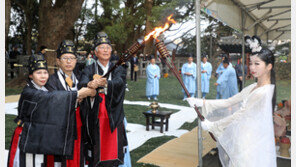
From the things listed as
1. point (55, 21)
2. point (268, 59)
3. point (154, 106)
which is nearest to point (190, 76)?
point (154, 106)

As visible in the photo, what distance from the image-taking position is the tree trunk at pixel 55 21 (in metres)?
10.0

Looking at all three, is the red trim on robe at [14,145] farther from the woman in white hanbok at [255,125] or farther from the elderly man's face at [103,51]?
the woman in white hanbok at [255,125]

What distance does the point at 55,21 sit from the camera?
394 inches

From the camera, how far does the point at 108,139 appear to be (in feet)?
10.2

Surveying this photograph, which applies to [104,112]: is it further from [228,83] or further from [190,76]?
[190,76]

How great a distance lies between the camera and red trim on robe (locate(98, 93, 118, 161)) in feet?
10.1

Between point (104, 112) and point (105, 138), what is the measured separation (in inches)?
13.0

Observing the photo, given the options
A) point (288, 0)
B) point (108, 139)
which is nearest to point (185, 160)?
point (108, 139)

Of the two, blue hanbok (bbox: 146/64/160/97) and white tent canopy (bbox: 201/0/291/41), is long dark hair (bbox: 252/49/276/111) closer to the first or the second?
white tent canopy (bbox: 201/0/291/41)

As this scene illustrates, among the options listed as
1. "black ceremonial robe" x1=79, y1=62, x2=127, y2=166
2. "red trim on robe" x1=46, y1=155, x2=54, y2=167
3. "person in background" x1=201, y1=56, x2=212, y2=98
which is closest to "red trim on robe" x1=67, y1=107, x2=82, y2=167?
"black ceremonial robe" x1=79, y1=62, x2=127, y2=166

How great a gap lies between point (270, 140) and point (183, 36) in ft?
47.7

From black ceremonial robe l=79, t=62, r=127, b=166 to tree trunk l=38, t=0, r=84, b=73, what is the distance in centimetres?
759

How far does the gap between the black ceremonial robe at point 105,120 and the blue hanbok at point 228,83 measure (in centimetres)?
484

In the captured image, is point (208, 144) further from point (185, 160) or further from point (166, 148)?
point (166, 148)
